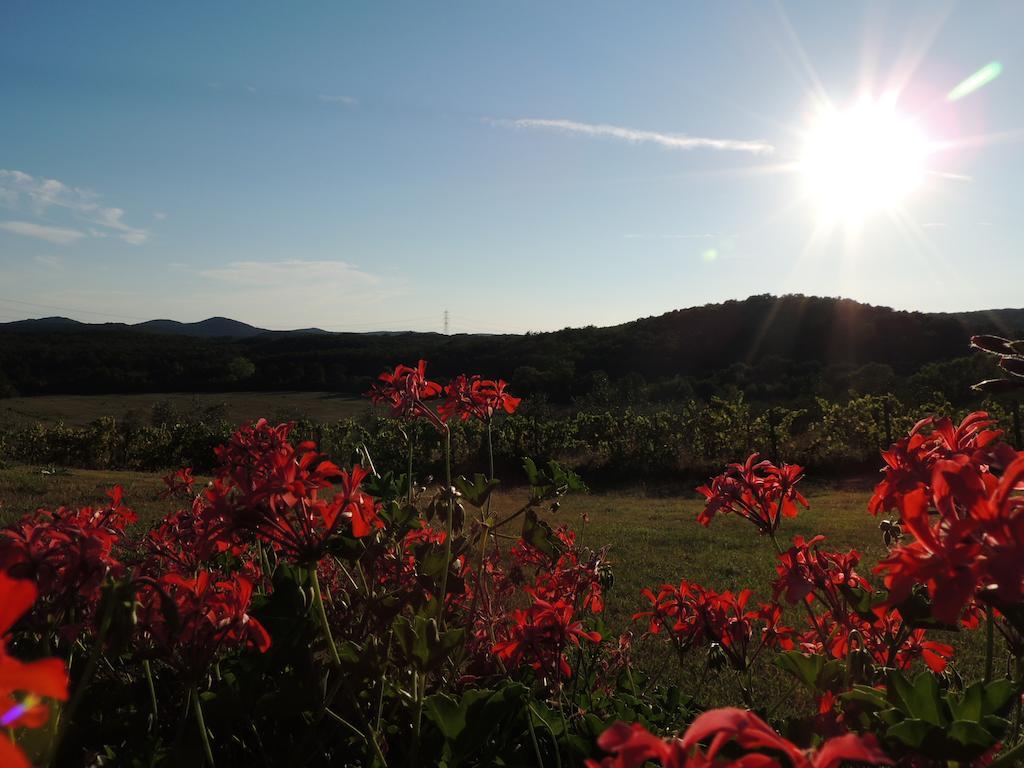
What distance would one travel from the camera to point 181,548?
218cm

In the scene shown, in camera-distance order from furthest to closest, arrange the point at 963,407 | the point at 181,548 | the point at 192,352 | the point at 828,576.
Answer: the point at 192,352
the point at 963,407
the point at 181,548
the point at 828,576

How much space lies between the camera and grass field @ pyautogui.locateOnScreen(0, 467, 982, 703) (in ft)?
13.4

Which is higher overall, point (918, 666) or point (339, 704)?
point (339, 704)

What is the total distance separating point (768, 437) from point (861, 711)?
15289 mm

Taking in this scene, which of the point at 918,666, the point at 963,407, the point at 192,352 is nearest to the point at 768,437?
the point at 963,407

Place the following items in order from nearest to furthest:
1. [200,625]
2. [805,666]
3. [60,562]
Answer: [60,562] → [200,625] → [805,666]

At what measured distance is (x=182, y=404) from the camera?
39031 millimetres

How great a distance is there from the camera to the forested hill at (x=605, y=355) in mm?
37031

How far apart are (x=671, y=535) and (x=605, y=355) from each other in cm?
3477

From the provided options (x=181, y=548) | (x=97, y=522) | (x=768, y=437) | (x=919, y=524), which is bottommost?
(x=768, y=437)

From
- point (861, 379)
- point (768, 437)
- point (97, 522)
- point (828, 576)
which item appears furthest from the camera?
point (861, 379)

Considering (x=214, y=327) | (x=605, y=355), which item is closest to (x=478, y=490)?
(x=605, y=355)

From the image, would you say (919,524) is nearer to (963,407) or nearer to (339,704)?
(339,704)

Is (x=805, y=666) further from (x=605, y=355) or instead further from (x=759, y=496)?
(x=605, y=355)
